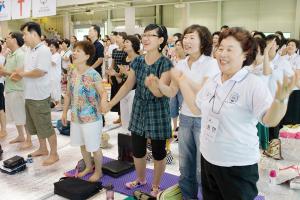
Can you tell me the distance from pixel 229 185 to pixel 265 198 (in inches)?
58.0

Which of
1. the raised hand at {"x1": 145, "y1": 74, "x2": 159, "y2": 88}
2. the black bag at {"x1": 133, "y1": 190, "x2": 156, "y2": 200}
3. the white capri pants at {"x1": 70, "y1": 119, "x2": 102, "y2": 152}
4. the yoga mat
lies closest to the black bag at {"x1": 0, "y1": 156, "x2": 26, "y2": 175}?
the yoga mat

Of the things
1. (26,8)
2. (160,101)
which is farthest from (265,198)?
(26,8)

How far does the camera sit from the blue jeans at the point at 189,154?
2.33 metres

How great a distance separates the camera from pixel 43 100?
349cm

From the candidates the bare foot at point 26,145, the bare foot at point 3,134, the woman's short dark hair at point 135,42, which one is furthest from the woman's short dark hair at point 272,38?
the bare foot at point 3,134

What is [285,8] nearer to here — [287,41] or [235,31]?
[287,41]

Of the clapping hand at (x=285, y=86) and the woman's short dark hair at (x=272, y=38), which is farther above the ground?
the woman's short dark hair at (x=272, y=38)

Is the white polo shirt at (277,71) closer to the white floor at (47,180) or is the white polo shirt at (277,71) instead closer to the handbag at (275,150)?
the handbag at (275,150)

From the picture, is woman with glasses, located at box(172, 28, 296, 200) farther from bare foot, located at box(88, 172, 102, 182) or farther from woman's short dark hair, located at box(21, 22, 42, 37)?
woman's short dark hair, located at box(21, 22, 42, 37)

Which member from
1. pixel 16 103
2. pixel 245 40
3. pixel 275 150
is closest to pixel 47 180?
pixel 16 103

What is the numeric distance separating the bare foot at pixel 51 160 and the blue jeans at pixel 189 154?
1.79 m

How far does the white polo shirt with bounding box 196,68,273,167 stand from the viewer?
1.50 m

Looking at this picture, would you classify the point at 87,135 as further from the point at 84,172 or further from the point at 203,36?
the point at 203,36

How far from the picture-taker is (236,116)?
154cm
